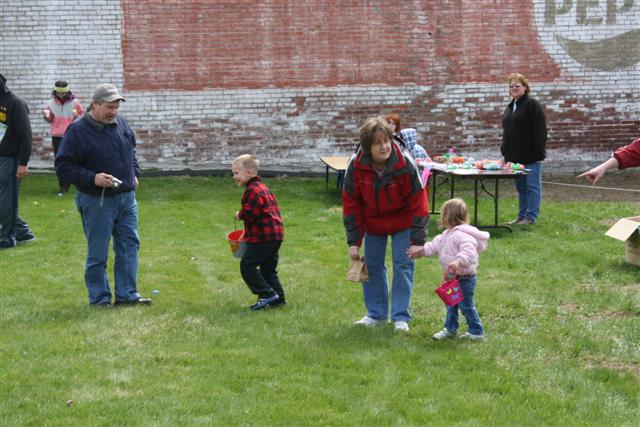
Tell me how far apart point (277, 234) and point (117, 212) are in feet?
4.58

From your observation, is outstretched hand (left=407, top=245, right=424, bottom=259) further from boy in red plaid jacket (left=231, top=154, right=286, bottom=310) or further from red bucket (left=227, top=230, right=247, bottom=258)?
red bucket (left=227, top=230, right=247, bottom=258)

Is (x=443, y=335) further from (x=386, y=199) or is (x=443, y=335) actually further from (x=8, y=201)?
(x=8, y=201)

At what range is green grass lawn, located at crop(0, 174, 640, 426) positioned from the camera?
5.52m

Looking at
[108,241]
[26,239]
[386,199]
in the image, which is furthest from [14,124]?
[386,199]

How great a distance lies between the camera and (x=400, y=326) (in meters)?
7.20

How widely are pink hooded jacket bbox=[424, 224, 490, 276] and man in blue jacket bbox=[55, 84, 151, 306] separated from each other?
108 inches

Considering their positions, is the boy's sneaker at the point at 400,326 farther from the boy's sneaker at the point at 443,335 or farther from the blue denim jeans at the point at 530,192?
the blue denim jeans at the point at 530,192

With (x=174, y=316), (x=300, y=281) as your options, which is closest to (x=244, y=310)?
(x=174, y=316)

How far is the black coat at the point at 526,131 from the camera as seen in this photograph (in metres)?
12.1

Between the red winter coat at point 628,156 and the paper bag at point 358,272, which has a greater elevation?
the red winter coat at point 628,156

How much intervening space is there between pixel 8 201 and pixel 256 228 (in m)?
4.41

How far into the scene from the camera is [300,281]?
9148mm

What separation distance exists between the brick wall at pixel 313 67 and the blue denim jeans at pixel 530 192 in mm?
4838

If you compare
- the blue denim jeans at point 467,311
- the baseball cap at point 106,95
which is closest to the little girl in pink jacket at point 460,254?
the blue denim jeans at point 467,311
